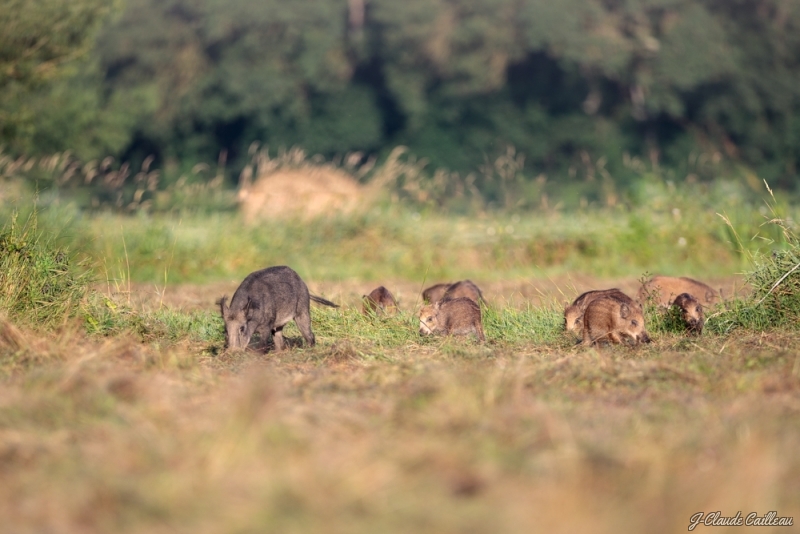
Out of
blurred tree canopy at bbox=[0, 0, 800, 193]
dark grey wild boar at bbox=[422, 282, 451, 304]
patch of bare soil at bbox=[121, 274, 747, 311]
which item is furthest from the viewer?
blurred tree canopy at bbox=[0, 0, 800, 193]

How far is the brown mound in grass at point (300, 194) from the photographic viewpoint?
1570cm

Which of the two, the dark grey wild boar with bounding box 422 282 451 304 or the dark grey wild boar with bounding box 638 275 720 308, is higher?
the dark grey wild boar with bounding box 422 282 451 304

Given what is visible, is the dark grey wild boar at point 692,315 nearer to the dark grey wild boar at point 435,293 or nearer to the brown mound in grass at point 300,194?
the dark grey wild boar at point 435,293

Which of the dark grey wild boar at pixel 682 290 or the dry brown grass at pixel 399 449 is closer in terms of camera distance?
the dry brown grass at pixel 399 449

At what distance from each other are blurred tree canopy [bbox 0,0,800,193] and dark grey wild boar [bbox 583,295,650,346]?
2527cm

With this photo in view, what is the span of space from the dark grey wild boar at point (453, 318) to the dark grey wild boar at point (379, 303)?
0.50 meters

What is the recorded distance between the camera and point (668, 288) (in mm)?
9500

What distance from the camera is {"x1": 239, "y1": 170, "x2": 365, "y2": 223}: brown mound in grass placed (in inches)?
618

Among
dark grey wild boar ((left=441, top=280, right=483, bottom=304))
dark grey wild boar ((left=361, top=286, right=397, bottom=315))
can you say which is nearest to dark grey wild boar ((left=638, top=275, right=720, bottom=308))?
dark grey wild boar ((left=441, top=280, right=483, bottom=304))

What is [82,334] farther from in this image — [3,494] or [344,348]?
[3,494]

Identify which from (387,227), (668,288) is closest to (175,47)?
(387,227)

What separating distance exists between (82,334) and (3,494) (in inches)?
136

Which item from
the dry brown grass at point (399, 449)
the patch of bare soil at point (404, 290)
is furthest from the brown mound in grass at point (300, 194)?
the dry brown grass at point (399, 449)
